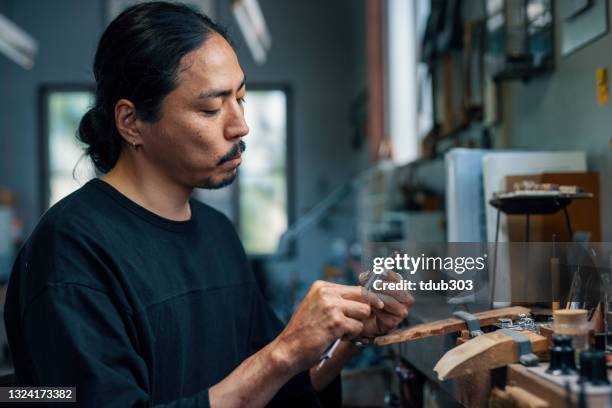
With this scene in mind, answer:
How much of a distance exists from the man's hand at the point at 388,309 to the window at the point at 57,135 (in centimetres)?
907

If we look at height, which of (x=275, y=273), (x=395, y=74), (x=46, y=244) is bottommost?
(x=275, y=273)

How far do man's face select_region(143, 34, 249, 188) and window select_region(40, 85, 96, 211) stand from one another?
28.5 feet

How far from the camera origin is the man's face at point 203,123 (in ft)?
4.84

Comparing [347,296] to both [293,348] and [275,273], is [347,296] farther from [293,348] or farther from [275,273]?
[275,273]

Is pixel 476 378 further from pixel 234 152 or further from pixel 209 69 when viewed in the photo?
pixel 209 69

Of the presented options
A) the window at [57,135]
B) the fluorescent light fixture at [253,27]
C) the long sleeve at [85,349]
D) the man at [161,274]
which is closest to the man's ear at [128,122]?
the man at [161,274]

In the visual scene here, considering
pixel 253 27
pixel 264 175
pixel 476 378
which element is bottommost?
pixel 476 378

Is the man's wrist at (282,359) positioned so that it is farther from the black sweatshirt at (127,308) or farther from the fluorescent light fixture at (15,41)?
the fluorescent light fixture at (15,41)

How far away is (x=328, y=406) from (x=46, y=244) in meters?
0.73

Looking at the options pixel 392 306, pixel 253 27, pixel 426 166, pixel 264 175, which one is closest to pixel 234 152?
pixel 392 306

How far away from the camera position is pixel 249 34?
8.49m

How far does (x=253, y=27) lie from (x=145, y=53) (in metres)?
6.72

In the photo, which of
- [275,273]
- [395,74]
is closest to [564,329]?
[395,74]

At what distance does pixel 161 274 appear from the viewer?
4.76 ft
